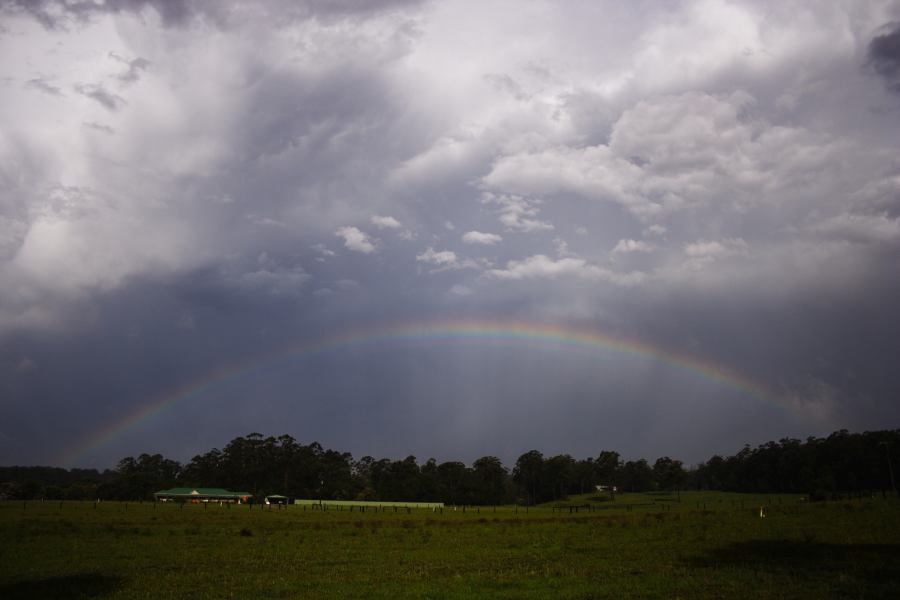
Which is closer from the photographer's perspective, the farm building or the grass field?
the grass field

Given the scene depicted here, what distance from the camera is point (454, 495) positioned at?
180 metres

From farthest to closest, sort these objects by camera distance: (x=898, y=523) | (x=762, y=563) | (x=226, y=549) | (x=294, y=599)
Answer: (x=898, y=523) < (x=226, y=549) < (x=762, y=563) < (x=294, y=599)

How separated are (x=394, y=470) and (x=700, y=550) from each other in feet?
583

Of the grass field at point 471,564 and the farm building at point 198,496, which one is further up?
the grass field at point 471,564

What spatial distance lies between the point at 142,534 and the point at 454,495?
14514 cm

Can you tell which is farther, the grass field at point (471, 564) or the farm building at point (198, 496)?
the farm building at point (198, 496)

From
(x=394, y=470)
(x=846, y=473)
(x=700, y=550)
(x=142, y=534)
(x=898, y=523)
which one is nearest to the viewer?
(x=700, y=550)

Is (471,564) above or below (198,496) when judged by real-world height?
above

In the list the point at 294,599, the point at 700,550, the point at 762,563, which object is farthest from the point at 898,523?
the point at 294,599

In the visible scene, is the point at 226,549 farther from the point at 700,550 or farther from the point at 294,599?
the point at 700,550

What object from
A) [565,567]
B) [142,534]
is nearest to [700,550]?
[565,567]

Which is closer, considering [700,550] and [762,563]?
[762,563]

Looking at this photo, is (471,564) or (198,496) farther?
(198,496)

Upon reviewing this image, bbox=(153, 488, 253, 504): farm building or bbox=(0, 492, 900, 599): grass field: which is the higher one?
bbox=(0, 492, 900, 599): grass field
